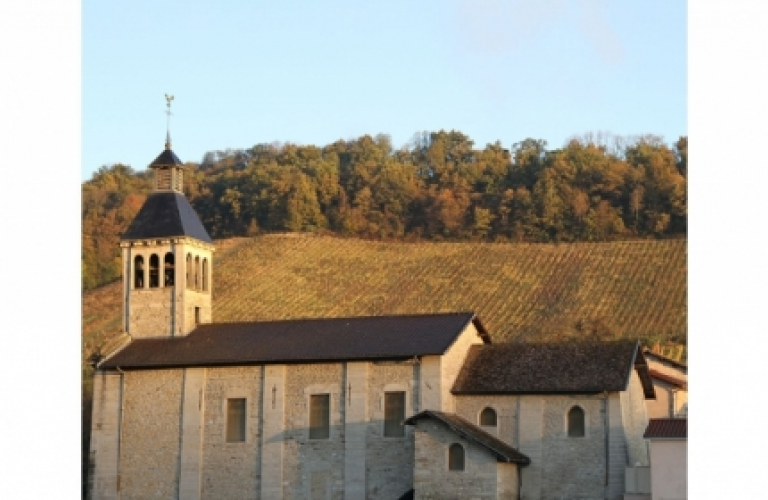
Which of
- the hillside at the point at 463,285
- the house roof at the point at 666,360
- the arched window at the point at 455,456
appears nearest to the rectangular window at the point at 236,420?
the arched window at the point at 455,456

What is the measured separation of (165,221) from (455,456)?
13.1 m

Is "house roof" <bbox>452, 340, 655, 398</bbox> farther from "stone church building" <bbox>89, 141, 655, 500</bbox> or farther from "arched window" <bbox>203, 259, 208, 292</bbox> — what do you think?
"arched window" <bbox>203, 259, 208, 292</bbox>

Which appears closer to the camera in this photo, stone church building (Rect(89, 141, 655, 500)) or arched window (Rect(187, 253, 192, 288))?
stone church building (Rect(89, 141, 655, 500))

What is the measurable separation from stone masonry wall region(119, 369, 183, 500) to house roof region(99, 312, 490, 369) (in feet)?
1.66

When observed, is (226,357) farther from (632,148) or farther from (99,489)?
(632,148)

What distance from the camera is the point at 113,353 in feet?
117

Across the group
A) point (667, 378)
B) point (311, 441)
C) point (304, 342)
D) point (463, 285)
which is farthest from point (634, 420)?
point (463, 285)

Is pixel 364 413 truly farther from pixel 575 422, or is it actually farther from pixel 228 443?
pixel 575 422

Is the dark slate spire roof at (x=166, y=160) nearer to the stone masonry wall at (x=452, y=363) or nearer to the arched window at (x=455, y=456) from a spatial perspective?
the stone masonry wall at (x=452, y=363)

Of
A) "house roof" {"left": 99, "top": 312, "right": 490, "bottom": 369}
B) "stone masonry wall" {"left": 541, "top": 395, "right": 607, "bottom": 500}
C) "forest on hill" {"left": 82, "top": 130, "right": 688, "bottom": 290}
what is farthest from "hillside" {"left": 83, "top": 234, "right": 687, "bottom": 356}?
"stone masonry wall" {"left": 541, "top": 395, "right": 607, "bottom": 500}

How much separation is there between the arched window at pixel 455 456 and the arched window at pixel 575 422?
9.01 ft

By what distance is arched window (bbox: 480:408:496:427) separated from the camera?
102ft

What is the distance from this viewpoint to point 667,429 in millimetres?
26281
